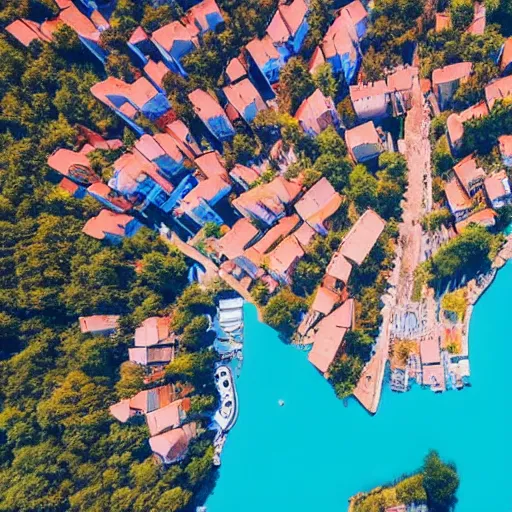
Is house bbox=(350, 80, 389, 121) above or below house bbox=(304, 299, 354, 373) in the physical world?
above

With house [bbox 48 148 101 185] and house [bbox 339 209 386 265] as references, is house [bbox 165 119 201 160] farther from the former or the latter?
house [bbox 339 209 386 265]

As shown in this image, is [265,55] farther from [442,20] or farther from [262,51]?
[442,20]

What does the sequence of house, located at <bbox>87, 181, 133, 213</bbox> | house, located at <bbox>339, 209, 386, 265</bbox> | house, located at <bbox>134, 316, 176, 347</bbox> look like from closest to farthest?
1. house, located at <bbox>339, 209, 386, 265</bbox>
2. house, located at <bbox>134, 316, 176, 347</bbox>
3. house, located at <bbox>87, 181, 133, 213</bbox>

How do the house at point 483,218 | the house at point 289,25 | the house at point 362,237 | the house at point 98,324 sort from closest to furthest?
1. the house at point 483,218
2. the house at point 362,237
3. the house at point 98,324
4. the house at point 289,25

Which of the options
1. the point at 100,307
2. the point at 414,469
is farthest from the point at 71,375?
the point at 414,469

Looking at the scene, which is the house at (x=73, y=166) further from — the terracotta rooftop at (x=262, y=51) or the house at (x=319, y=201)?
the house at (x=319, y=201)

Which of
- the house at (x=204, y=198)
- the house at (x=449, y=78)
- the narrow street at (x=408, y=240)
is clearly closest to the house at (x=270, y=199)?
the house at (x=204, y=198)

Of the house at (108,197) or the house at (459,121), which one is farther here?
the house at (108,197)

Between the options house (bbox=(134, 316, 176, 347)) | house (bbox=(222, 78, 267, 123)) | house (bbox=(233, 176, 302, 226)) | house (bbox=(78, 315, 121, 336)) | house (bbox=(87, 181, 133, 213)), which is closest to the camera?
house (bbox=(78, 315, 121, 336))

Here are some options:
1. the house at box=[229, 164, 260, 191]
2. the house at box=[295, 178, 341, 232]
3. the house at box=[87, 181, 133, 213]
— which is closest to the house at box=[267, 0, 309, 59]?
the house at box=[229, 164, 260, 191]
